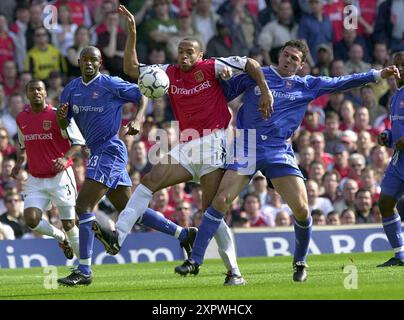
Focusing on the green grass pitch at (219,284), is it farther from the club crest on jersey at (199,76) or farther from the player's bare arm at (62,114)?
the club crest on jersey at (199,76)

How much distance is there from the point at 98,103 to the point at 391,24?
1174cm

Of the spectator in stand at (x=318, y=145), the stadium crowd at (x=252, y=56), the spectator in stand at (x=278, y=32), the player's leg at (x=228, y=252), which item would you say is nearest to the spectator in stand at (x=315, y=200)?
the stadium crowd at (x=252, y=56)

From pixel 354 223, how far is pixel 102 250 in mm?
4127

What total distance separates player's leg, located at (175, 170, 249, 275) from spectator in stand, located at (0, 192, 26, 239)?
7.07 m

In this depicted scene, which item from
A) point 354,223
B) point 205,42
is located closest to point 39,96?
point 354,223

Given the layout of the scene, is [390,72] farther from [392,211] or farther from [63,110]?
[63,110]

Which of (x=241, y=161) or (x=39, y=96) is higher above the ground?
(x=39, y=96)

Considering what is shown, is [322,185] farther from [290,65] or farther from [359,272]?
[290,65]

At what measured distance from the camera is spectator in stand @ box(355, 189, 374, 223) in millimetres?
19875

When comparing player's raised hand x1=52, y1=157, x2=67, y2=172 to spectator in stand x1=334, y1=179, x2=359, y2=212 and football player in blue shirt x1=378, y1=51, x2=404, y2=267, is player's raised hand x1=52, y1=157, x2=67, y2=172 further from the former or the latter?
spectator in stand x1=334, y1=179, x2=359, y2=212

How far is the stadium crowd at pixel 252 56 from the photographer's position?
66.4ft
